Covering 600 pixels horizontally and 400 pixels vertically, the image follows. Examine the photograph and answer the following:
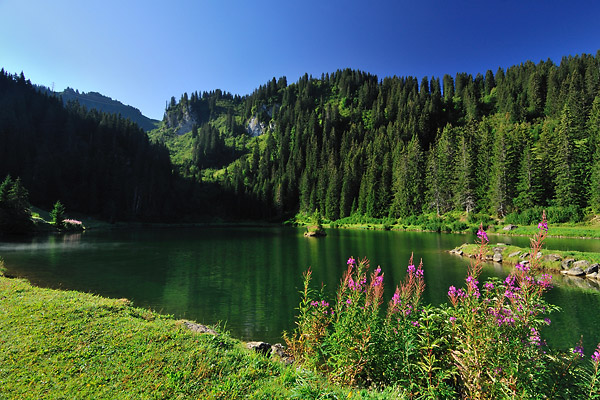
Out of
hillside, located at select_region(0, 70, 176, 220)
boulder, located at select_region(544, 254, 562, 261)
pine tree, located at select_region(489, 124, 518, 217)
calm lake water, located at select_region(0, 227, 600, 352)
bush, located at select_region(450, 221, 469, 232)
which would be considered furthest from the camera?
hillside, located at select_region(0, 70, 176, 220)

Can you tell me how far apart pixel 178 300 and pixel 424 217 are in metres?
84.8

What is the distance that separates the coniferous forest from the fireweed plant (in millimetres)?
75219

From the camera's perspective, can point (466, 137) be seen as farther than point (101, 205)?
No

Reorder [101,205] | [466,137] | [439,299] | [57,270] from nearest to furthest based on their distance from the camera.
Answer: [439,299] < [57,270] < [466,137] < [101,205]

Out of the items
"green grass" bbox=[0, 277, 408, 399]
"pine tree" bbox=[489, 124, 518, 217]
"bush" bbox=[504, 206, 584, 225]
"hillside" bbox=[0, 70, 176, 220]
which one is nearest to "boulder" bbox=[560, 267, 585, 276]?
"green grass" bbox=[0, 277, 408, 399]

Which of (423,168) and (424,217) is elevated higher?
(423,168)

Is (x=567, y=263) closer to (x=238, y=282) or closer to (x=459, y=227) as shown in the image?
(x=238, y=282)

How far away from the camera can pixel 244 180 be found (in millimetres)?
171375

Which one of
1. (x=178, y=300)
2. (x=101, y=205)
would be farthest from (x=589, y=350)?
(x=101, y=205)

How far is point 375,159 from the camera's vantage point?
421 feet

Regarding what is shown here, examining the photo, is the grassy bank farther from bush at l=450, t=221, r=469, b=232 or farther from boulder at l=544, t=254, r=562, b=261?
boulder at l=544, t=254, r=562, b=261

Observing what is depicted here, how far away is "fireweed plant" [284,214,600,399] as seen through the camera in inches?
199

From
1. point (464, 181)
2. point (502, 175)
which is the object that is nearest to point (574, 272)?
point (502, 175)

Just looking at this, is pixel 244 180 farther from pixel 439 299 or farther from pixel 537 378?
pixel 537 378
